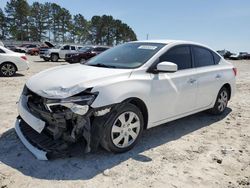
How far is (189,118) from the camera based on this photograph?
6.34 metres

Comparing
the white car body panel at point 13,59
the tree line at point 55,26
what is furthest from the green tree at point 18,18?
the white car body panel at point 13,59

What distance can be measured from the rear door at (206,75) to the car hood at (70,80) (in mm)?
1809

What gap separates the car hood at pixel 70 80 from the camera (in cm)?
384

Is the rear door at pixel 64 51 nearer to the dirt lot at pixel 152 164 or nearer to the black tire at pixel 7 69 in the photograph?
the black tire at pixel 7 69

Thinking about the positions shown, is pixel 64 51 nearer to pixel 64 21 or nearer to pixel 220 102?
pixel 220 102

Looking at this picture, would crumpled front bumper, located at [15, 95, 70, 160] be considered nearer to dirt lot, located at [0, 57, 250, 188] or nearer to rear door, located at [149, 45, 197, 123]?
dirt lot, located at [0, 57, 250, 188]

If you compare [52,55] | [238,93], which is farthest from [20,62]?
[52,55]

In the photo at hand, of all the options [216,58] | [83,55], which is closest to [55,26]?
[83,55]

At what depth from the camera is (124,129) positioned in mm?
4227

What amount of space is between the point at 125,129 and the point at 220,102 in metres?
3.08

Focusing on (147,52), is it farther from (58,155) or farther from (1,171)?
(1,171)

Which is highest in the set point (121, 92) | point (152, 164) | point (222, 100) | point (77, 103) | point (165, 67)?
point (165, 67)

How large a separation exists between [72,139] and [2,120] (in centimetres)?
244

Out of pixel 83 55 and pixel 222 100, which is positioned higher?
pixel 83 55
